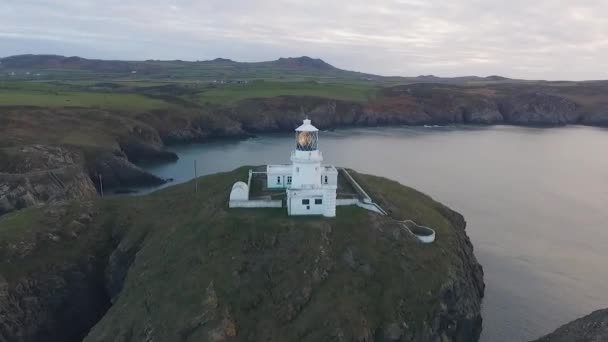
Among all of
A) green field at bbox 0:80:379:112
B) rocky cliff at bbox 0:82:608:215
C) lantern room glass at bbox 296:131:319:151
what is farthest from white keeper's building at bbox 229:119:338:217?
green field at bbox 0:80:379:112

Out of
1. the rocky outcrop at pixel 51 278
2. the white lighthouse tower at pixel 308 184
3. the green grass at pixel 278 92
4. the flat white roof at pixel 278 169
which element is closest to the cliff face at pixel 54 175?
the rocky outcrop at pixel 51 278

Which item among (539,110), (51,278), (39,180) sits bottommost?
(51,278)

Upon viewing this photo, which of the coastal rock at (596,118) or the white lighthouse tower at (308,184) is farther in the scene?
the coastal rock at (596,118)

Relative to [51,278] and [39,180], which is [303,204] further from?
[39,180]

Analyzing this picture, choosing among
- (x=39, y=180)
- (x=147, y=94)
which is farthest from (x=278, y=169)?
(x=147, y=94)

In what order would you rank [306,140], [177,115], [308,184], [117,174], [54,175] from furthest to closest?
[177,115] → [117,174] → [54,175] → [308,184] → [306,140]

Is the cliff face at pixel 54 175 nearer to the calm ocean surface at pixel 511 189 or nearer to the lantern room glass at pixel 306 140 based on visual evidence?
the calm ocean surface at pixel 511 189

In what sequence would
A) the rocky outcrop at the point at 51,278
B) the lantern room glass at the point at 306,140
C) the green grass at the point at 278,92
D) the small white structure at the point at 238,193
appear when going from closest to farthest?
the rocky outcrop at the point at 51,278 → the lantern room glass at the point at 306,140 → the small white structure at the point at 238,193 → the green grass at the point at 278,92

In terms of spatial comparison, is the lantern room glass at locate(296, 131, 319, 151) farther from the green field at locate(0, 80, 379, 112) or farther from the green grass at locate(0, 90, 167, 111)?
the green field at locate(0, 80, 379, 112)
